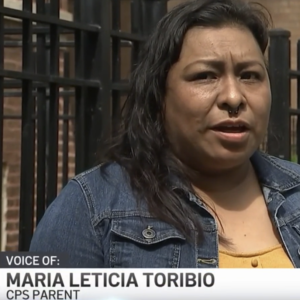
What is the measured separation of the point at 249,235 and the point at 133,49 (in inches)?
59.7

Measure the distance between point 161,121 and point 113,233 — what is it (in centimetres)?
39

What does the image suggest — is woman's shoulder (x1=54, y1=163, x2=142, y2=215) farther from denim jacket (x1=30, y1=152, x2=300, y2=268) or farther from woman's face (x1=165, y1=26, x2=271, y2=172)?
woman's face (x1=165, y1=26, x2=271, y2=172)

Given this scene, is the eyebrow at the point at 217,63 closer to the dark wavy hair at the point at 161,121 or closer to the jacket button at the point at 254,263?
the dark wavy hair at the point at 161,121

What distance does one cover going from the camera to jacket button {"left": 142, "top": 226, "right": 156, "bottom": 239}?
2.11 m

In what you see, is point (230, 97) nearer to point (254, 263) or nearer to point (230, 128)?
point (230, 128)

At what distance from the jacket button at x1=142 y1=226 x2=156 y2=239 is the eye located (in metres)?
0.50

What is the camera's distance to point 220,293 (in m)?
1.85

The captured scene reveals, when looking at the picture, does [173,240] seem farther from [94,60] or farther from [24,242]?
[94,60]

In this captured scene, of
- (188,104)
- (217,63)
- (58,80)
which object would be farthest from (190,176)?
(58,80)

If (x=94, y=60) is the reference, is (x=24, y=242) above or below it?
below

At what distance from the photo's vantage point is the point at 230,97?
2.17 metres

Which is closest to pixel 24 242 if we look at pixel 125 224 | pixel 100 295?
pixel 125 224

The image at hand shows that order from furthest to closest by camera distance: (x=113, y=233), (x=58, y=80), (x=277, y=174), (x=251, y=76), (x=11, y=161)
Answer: (x=11, y=161), (x=58, y=80), (x=277, y=174), (x=251, y=76), (x=113, y=233)

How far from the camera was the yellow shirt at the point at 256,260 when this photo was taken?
216 cm
